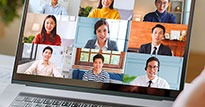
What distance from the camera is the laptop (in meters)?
0.69

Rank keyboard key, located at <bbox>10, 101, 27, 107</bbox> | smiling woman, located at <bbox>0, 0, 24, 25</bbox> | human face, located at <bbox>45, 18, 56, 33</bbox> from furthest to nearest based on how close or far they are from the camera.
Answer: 1. smiling woman, located at <bbox>0, 0, 24, 25</bbox>
2. human face, located at <bbox>45, 18, 56, 33</bbox>
3. keyboard key, located at <bbox>10, 101, 27, 107</bbox>

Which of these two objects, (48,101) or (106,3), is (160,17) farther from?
(48,101)

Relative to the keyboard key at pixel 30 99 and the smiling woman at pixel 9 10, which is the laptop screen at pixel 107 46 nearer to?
the keyboard key at pixel 30 99

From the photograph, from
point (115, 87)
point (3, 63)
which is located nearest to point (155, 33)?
point (115, 87)

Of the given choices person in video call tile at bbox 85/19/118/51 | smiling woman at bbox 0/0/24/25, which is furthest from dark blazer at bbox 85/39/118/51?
smiling woman at bbox 0/0/24/25

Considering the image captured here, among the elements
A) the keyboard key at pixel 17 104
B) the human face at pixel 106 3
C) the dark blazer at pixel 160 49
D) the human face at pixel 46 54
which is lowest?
the keyboard key at pixel 17 104

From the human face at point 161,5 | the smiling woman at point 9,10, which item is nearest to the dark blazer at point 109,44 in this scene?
the human face at point 161,5

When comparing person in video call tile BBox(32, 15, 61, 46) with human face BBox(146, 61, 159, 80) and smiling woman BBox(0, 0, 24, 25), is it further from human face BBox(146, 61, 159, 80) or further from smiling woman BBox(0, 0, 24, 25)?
smiling woman BBox(0, 0, 24, 25)

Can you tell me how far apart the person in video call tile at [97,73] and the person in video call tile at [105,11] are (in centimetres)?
9

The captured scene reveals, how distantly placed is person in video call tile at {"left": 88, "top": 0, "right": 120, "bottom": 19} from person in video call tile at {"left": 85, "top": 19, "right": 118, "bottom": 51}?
0.01 metres

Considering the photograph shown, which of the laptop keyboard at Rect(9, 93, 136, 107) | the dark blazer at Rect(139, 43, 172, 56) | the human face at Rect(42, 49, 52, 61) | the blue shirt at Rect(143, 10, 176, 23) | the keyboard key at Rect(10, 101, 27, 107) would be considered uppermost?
the blue shirt at Rect(143, 10, 176, 23)

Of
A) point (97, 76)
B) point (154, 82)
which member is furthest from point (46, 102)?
point (154, 82)

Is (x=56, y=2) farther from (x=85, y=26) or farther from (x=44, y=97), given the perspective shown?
(x=44, y=97)

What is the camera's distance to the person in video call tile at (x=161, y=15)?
0.71 meters
